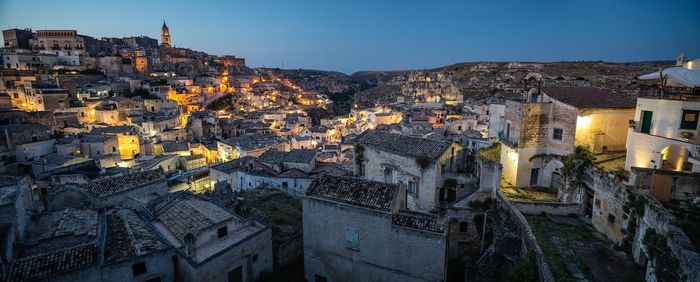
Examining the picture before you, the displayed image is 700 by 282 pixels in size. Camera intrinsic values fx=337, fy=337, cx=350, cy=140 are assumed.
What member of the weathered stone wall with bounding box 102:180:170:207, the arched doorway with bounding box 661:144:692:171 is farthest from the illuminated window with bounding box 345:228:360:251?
the arched doorway with bounding box 661:144:692:171

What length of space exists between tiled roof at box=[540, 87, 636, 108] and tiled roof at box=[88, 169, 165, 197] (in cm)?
2438

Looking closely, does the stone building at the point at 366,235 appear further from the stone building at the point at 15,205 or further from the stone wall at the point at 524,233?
the stone building at the point at 15,205

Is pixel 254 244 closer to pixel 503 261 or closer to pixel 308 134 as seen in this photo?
pixel 503 261

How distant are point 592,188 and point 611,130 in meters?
6.50

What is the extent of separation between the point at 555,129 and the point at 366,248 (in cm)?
1390

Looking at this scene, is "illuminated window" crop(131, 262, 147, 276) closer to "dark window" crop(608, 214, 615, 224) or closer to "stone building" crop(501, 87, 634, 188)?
"dark window" crop(608, 214, 615, 224)

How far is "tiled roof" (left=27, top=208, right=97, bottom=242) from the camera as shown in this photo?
12.9 metres

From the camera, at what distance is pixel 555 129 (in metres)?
19.8

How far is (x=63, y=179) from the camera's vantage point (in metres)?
23.8

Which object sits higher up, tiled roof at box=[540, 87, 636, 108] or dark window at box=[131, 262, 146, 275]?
tiled roof at box=[540, 87, 636, 108]

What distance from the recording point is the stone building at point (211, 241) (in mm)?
12562

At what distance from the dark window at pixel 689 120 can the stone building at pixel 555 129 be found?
476 cm

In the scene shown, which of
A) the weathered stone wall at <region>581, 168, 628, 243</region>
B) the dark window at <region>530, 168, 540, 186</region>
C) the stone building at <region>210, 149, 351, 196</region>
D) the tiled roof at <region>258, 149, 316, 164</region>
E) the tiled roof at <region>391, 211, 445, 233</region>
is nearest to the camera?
the tiled roof at <region>391, 211, 445, 233</region>

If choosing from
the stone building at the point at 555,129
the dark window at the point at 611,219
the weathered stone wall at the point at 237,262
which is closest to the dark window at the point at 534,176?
the stone building at the point at 555,129
